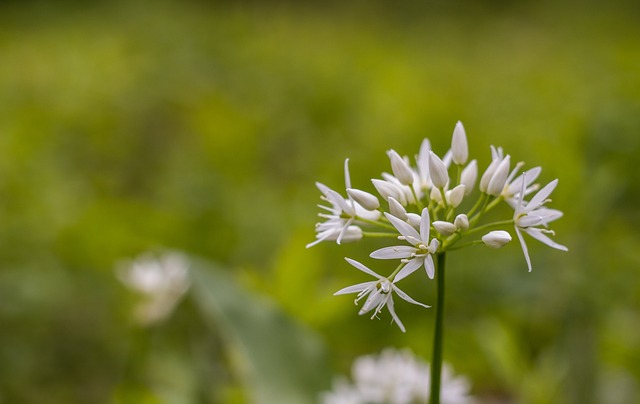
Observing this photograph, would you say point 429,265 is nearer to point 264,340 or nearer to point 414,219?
point 414,219

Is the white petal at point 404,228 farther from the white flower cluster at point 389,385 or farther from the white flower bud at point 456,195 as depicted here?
the white flower cluster at point 389,385

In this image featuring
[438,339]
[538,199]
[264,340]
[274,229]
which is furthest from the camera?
[274,229]

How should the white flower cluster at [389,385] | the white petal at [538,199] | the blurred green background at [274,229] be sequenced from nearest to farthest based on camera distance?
1. the white petal at [538,199]
2. the white flower cluster at [389,385]
3. the blurred green background at [274,229]

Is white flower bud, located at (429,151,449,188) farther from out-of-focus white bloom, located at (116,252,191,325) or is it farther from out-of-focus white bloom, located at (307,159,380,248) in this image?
out-of-focus white bloom, located at (116,252,191,325)

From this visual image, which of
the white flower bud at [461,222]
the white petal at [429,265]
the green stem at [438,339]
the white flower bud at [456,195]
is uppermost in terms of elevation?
the white flower bud at [456,195]

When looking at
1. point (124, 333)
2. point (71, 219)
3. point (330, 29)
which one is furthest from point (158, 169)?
point (330, 29)

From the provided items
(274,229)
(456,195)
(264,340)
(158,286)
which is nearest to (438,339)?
(456,195)

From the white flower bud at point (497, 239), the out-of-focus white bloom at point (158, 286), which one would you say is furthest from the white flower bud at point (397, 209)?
the out-of-focus white bloom at point (158, 286)
